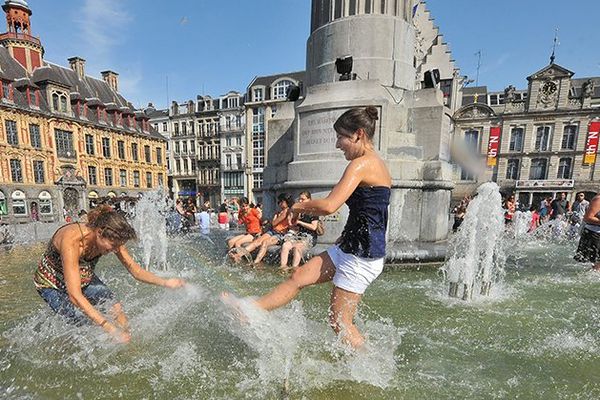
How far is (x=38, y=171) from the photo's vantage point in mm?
32438

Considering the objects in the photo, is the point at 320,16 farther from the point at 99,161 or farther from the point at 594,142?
the point at 594,142

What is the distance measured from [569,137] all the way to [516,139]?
5.57 m

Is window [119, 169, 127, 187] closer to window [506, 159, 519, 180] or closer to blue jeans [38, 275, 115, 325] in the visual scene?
blue jeans [38, 275, 115, 325]

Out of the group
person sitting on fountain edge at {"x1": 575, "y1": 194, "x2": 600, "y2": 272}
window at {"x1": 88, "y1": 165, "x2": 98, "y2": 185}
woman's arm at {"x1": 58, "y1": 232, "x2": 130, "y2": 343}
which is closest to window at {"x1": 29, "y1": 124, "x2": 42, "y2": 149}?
window at {"x1": 88, "y1": 165, "x2": 98, "y2": 185}

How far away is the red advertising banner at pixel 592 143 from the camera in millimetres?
36688

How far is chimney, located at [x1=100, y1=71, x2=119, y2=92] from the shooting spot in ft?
144

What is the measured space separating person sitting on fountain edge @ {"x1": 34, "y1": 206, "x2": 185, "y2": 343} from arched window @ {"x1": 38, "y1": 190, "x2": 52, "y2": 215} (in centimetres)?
3829

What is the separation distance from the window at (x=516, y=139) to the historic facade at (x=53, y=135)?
52.1 m

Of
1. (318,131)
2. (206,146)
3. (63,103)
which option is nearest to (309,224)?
(318,131)

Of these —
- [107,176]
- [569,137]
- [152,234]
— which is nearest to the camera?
[152,234]

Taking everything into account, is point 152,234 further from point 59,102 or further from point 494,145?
point 494,145

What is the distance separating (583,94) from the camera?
38250 millimetres

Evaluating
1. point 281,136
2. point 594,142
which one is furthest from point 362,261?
point 594,142

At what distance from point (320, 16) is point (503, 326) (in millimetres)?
9455
